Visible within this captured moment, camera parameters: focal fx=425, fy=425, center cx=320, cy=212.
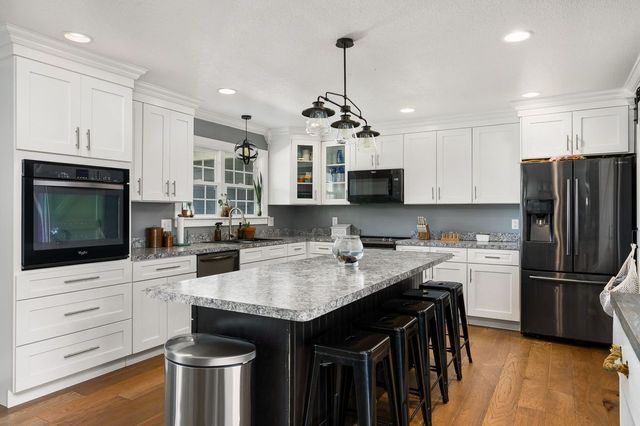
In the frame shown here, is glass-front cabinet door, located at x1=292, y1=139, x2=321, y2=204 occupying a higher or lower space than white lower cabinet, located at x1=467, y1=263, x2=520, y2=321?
higher

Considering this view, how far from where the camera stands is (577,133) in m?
4.02

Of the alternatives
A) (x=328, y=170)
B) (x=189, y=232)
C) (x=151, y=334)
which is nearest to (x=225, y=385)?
(x=151, y=334)

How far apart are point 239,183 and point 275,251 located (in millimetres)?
1098

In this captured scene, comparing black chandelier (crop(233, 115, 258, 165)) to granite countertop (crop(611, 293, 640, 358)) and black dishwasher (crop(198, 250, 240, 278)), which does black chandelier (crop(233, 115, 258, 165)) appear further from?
granite countertop (crop(611, 293, 640, 358))

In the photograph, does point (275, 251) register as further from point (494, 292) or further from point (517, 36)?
point (517, 36)

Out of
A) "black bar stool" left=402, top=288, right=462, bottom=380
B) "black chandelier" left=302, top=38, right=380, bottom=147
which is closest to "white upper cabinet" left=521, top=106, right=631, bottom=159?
"black bar stool" left=402, top=288, right=462, bottom=380

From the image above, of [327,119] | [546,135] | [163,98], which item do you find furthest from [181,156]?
[546,135]

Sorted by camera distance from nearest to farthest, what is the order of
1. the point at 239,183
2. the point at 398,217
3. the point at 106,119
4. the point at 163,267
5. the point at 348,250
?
the point at 348,250 < the point at 106,119 < the point at 163,267 < the point at 239,183 < the point at 398,217

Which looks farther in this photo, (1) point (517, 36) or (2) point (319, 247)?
(2) point (319, 247)

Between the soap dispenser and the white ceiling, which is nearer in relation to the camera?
the white ceiling

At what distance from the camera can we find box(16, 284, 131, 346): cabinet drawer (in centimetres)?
267

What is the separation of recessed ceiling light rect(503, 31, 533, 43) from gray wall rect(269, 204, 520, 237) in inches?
100

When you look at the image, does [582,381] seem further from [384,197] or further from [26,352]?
[26,352]

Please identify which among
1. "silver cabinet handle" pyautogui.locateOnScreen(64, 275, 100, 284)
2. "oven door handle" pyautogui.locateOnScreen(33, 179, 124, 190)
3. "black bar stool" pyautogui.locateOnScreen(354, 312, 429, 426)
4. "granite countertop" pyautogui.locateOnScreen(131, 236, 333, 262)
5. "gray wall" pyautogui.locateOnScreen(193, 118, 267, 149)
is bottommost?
"black bar stool" pyautogui.locateOnScreen(354, 312, 429, 426)
